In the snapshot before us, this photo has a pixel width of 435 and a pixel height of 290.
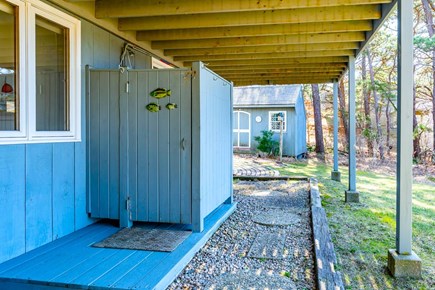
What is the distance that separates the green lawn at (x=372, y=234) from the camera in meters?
3.05

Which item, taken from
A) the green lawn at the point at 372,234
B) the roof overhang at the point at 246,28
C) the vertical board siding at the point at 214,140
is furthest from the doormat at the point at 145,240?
the roof overhang at the point at 246,28

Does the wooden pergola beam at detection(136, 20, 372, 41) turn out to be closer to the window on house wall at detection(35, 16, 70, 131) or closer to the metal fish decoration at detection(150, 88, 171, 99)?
the metal fish decoration at detection(150, 88, 171, 99)

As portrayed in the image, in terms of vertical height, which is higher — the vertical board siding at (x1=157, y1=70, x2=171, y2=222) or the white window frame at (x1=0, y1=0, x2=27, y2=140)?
the white window frame at (x1=0, y1=0, x2=27, y2=140)

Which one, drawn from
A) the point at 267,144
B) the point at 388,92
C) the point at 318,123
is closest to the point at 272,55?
the point at 267,144

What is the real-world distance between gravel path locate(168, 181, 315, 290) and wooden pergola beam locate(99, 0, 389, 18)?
2.54 m

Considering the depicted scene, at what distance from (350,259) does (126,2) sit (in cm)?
359

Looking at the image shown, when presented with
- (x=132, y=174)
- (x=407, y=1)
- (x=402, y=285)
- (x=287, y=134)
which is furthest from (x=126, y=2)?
(x=287, y=134)

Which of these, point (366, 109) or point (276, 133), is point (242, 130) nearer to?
point (276, 133)

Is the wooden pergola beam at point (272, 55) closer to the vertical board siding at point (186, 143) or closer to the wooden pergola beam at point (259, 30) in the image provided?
the wooden pergola beam at point (259, 30)

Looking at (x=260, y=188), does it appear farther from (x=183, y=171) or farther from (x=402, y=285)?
(x=402, y=285)

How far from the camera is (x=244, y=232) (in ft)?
14.2

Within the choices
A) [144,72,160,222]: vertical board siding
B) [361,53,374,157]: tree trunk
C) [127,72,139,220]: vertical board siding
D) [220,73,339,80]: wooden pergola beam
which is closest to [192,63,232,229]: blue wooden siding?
[144,72,160,222]: vertical board siding

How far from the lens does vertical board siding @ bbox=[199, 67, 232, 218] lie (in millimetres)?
3809

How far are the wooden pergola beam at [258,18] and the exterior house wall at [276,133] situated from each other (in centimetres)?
1134
